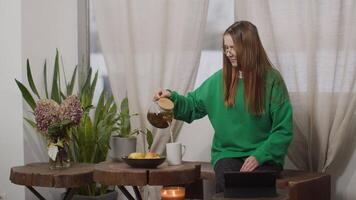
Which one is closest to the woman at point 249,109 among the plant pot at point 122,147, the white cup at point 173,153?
Answer: the white cup at point 173,153

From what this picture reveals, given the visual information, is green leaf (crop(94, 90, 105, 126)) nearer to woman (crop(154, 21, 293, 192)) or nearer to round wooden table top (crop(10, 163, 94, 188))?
round wooden table top (crop(10, 163, 94, 188))

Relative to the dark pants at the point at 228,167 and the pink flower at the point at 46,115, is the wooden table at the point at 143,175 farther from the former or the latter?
the pink flower at the point at 46,115

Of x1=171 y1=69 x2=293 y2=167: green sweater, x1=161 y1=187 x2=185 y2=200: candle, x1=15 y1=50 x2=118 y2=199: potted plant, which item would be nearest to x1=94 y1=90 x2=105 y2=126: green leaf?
x1=15 y1=50 x2=118 y2=199: potted plant

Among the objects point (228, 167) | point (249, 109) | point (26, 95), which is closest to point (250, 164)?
point (228, 167)

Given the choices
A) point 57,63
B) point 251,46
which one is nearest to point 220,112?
point 251,46

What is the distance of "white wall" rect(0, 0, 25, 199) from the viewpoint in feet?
11.3

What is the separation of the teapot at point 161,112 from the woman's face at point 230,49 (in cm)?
37

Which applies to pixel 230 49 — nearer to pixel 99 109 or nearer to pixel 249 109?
pixel 249 109

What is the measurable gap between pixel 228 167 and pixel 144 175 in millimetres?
450

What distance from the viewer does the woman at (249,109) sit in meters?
2.73

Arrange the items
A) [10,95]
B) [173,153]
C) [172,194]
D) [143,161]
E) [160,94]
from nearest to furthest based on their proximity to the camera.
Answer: [172,194]
[143,161]
[173,153]
[160,94]
[10,95]

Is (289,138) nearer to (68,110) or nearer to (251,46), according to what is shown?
(251,46)

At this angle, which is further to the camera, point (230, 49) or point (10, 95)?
point (10, 95)

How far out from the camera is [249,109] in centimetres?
276
